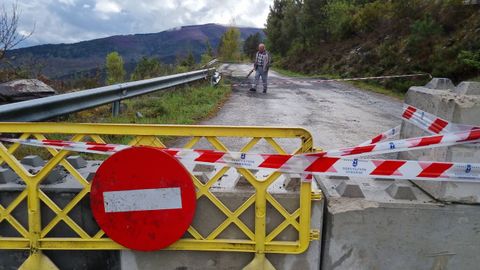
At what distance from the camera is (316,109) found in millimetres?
9859

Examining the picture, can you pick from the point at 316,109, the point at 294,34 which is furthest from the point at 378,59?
the point at 294,34

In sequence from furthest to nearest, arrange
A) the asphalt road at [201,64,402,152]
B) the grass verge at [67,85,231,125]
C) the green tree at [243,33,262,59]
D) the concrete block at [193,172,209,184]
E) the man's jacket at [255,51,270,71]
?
the green tree at [243,33,262,59], the man's jacket at [255,51,270,71], the grass verge at [67,85,231,125], the asphalt road at [201,64,402,152], the concrete block at [193,172,209,184]

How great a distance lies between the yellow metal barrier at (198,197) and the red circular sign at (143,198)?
104mm

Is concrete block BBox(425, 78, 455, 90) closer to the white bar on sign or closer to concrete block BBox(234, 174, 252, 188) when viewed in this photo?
concrete block BBox(234, 174, 252, 188)

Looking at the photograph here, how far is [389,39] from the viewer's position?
25.8 m

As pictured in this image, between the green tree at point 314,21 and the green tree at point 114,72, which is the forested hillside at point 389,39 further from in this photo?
the green tree at point 114,72

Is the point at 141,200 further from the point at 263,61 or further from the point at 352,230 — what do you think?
the point at 263,61

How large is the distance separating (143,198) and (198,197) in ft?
1.37

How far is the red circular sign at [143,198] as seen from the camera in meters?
3.03

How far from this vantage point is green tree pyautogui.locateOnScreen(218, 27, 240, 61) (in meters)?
73.9

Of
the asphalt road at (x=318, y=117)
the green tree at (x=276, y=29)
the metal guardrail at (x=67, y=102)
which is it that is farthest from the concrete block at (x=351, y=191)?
the green tree at (x=276, y=29)

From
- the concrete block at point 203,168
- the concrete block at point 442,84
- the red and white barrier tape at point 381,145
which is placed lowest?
the concrete block at point 203,168

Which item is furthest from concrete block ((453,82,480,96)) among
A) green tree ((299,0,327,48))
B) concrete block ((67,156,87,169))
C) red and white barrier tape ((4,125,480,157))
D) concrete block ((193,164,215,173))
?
green tree ((299,0,327,48))

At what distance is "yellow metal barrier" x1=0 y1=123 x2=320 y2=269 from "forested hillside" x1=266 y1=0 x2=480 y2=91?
14864mm
